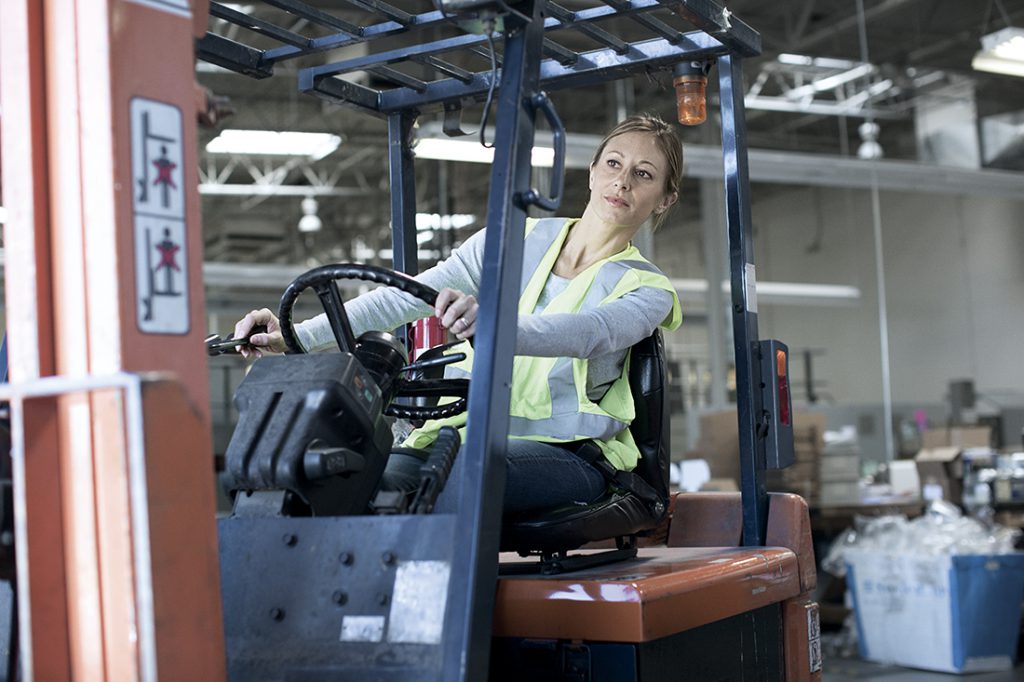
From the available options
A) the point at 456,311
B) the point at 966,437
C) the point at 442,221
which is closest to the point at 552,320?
the point at 456,311

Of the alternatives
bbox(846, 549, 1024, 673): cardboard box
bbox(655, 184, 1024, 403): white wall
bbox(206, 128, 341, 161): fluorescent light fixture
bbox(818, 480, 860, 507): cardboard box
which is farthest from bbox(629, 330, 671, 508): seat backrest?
bbox(655, 184, 1024, 403): white wall

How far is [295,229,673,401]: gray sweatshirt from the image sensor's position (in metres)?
2.37

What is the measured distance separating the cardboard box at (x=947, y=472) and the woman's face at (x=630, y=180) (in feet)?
21.8

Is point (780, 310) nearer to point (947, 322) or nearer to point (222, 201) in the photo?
point (947, 322)

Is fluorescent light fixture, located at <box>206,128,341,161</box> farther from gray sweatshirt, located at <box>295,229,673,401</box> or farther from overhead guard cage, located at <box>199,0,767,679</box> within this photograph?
gray sweatshirt, located at <box>295,229,673,401</box>

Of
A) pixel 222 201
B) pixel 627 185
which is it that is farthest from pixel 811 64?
pixel 627 185

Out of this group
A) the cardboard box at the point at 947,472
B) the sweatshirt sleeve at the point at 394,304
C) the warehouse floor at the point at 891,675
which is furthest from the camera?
the cardboard box at the point at 947,472

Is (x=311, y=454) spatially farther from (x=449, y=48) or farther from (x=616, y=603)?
(x=449, y=48)

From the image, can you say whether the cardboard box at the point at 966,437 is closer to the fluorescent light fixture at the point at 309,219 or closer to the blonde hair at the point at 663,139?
the blonde hair at the point at 663,139

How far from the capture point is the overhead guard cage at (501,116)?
201 cm

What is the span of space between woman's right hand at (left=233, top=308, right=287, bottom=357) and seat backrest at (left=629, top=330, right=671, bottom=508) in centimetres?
83

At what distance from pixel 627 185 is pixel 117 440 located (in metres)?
1.61

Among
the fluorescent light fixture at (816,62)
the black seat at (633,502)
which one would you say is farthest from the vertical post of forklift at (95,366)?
the fluorescent light fixture at (816,62)

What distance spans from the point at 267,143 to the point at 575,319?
41.8 ft
